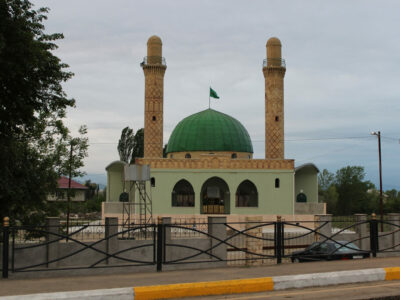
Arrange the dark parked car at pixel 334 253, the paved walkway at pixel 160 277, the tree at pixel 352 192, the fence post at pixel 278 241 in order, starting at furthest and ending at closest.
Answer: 1. the tree at pixel 352 192
2. the dark parked car at pixel 334 253
3. the fence post at pixel 278 241
4. the paved walkway at pixel 160 277

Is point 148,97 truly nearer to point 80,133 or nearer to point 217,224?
point 80,133

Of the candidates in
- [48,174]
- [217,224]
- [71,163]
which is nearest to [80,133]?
[71,163]

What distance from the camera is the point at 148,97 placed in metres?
39.1

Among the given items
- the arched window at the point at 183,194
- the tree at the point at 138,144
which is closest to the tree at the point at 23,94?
the arched window at the point at 183,194

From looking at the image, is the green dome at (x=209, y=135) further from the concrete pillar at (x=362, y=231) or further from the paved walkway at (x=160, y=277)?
the paved walkway at (x=160, y=277)

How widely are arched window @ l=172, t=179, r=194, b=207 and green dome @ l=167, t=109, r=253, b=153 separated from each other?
4.17 meters

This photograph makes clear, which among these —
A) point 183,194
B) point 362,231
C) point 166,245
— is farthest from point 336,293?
point 183,194

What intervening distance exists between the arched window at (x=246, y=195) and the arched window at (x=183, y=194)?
162 inches

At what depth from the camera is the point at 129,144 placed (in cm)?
5391

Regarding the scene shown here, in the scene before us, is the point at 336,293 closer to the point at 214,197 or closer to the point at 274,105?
the point at 274,105

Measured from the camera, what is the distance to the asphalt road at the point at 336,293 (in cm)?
870

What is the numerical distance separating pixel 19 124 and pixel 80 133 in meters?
11.0

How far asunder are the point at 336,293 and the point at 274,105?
101 feet

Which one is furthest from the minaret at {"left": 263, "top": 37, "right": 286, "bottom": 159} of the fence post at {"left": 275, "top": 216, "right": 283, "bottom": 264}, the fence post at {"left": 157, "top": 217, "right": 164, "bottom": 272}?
the fence post at {"left": 157, "top": 217, "right": 164, "bottom": 272}
